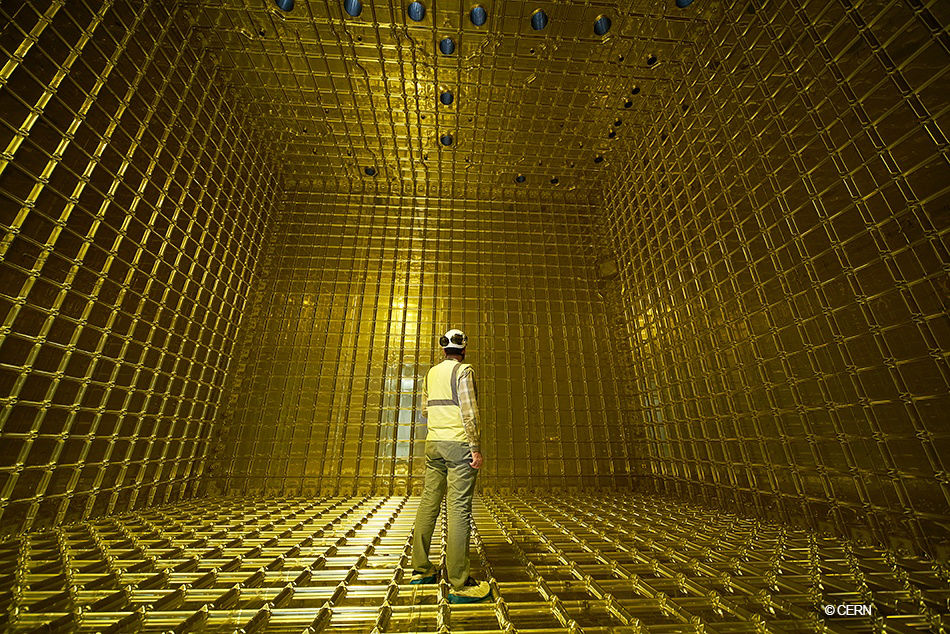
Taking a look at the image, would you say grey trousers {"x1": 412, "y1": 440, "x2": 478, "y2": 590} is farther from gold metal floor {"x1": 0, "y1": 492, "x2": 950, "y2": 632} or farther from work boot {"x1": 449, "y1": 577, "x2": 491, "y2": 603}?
gold metal floor {"x1": 0, "y1": 492, "x2": 950, "y2": 632}

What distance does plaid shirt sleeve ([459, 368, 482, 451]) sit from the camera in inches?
91.5

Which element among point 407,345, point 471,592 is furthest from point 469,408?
point 407,345

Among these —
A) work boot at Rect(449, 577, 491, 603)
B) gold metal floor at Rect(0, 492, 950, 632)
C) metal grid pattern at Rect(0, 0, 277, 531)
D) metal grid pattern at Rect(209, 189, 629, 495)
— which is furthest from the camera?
metal grid pattern at Rect(209, 189, 629, 495)

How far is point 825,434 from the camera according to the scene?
3.50 meters

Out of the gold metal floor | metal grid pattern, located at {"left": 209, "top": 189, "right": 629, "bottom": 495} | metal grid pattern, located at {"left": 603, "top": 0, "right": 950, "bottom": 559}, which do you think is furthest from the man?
metal grid pattern, located at {"left": 209, "top": 189, "right": 629, "bottom": 495}

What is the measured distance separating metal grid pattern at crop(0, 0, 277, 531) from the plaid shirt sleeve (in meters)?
3.73

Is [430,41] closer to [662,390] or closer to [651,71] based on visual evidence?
[651,71]

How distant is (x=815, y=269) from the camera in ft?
11.5

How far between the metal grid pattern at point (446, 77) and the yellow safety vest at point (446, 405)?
4.93 metres

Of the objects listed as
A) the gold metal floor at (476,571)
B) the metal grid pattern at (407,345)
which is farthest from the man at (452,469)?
the metal grid pattern at (407,345)

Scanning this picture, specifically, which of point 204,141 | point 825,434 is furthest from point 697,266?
point 204,141

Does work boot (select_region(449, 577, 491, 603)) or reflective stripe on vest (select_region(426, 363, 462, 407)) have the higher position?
reflective stripe on vest (select_region(426, 363, 462, 407))

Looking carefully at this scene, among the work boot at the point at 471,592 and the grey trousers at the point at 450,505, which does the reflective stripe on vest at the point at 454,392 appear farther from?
the work boot at the point at 471,592

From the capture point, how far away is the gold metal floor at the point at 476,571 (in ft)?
5.98
